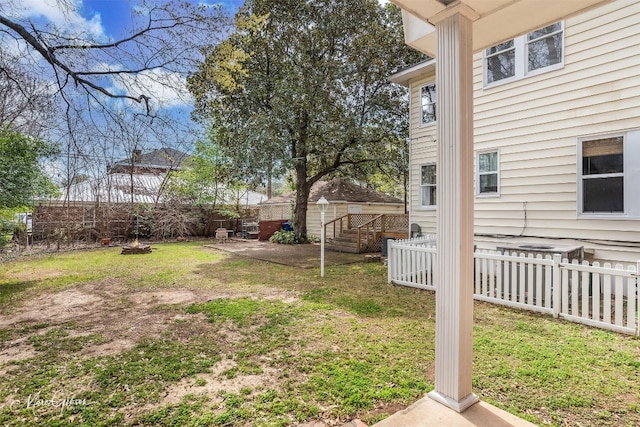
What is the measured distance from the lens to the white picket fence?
4.00 metres

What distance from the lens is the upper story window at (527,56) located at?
6387 mm

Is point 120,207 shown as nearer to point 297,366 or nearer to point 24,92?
point 24,92

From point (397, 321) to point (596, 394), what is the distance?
7.02ft

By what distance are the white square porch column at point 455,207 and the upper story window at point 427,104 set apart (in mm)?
7234

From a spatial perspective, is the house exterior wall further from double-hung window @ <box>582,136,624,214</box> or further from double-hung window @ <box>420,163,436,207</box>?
double-hung window @ <box>582,136,624,214</box>

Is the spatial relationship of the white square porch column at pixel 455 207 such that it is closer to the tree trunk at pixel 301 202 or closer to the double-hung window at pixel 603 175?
the double-hung window at pixel 603 175

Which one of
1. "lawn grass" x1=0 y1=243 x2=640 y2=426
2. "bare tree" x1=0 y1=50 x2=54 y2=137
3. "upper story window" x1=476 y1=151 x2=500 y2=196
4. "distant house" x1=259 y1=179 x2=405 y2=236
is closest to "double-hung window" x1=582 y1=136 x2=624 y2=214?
"upper story window" x1=476 y1=151 x2=500 y2=196

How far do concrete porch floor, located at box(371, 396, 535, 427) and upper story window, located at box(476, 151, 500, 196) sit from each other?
6071mm

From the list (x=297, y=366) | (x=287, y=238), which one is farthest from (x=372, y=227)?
(x=297, y=366)

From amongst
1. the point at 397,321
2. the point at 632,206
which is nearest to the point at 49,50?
the point at 397,321

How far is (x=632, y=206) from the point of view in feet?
18.0

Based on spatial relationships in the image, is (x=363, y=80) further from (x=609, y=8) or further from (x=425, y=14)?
(x=425, y=14)

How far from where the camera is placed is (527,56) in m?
6.79

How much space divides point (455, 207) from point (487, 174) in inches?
241
